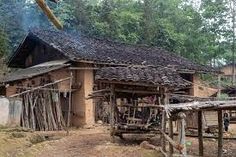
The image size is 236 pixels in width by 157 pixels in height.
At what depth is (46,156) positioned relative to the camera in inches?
472

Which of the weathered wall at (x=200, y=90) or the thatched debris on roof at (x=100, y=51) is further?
the weathered wall at (x=200, y=90)

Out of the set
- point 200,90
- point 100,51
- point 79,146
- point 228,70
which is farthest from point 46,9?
point 228,70

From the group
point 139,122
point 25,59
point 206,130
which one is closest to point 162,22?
point 25,59

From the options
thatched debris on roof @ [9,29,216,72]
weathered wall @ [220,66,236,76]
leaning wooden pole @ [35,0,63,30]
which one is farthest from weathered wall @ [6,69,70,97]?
weathered wall @ [220,66,236,76]

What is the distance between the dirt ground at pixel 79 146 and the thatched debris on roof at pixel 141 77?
2.17m

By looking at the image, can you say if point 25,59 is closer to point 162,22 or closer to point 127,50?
point 127,50

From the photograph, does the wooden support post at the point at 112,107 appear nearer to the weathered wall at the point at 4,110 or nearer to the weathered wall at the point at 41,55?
the weathered wall at the point at 4,110

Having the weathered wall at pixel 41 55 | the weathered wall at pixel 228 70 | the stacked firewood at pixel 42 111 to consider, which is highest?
the weathered wall at pixel 228 70

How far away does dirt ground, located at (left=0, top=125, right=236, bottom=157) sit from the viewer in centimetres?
1217

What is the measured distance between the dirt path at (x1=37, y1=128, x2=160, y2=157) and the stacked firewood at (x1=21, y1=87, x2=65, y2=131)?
217cm

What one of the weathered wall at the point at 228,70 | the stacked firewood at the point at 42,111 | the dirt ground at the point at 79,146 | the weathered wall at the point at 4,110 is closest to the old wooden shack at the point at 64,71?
the stacked firewood at the point at 42,111

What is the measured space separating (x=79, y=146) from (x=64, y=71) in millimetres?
6376

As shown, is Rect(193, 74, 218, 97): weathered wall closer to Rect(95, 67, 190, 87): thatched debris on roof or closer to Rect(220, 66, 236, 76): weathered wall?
Rect(95, 67, 190, 87): thatched debris on roof

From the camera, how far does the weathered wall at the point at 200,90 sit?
24.2 m
